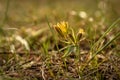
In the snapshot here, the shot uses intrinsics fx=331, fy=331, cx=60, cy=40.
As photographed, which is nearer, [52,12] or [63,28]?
[63,28]

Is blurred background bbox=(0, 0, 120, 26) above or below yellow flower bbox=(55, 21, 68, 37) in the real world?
above

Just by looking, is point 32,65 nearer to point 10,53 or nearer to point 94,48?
point 10,53

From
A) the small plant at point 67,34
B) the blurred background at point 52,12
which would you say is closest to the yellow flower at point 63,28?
the small plant at point 67,34

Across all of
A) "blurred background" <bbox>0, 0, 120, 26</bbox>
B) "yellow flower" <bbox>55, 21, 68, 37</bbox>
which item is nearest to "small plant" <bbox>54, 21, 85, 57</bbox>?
"yellow flower" <bbox>55, 21, 68, 37</bbox>

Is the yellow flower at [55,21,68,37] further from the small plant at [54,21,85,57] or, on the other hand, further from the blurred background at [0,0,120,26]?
the blurred background at [0,0,120,26]

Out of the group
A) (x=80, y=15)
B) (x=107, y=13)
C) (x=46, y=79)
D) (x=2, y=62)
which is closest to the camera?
(x=46, y=79)

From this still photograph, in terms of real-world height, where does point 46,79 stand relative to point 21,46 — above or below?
below

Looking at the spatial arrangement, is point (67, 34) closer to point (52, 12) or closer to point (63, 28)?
point (63, 28)

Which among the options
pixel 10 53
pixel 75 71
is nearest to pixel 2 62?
pixel 10 53

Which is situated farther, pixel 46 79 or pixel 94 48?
pixel 94 48

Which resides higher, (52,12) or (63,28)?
(52,12)

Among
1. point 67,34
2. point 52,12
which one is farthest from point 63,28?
point 52,12
